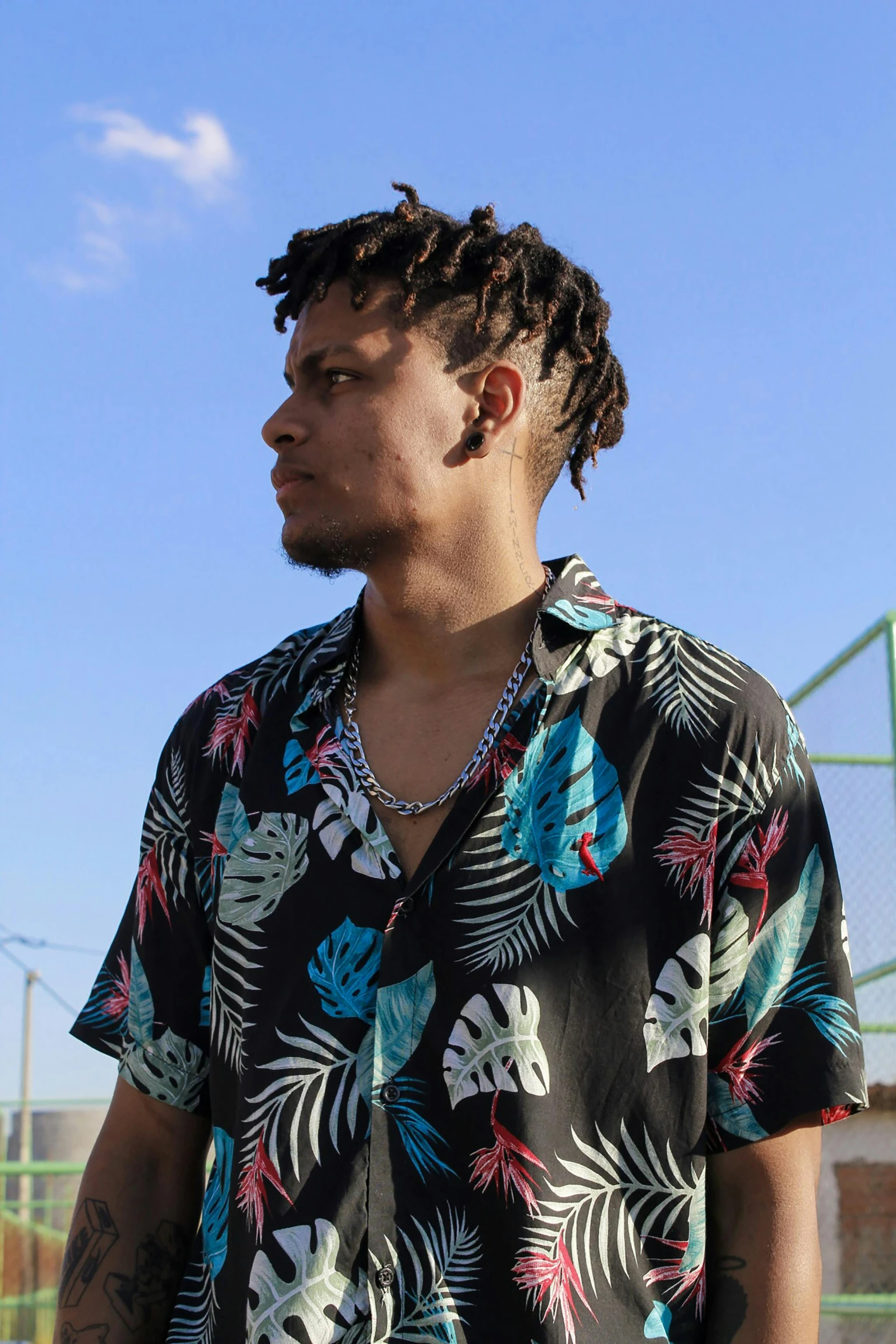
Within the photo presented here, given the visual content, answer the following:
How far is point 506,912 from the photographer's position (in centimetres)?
205

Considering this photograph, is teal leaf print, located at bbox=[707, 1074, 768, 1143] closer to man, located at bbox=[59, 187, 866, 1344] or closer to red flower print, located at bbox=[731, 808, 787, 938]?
man, located at bbox=[59, 187, 866, 1344]

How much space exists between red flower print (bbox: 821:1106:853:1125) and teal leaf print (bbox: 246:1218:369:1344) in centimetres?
68

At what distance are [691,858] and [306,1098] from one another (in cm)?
67

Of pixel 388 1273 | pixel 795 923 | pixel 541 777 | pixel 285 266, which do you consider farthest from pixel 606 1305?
pixel 285 266

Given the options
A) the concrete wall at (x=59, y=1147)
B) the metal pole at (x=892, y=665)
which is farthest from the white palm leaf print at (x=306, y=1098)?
the concrete wall at (x=59, y=1147)

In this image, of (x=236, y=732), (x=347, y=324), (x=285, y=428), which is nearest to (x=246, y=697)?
(x=236, y=732)

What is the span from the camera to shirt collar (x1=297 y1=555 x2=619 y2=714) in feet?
7.79

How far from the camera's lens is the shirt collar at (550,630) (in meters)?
2.38

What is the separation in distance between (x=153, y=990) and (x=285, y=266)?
1.43m

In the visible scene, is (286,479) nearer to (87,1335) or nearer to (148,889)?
(148,889)

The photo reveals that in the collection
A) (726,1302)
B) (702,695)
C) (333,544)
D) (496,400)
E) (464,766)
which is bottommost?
(726,1302)

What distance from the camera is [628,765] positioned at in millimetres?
2164

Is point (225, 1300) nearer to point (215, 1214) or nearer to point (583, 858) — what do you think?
point (215, 1214)

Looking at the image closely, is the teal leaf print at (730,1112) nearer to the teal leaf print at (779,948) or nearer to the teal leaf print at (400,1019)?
the teal leaf print at (779,948)
